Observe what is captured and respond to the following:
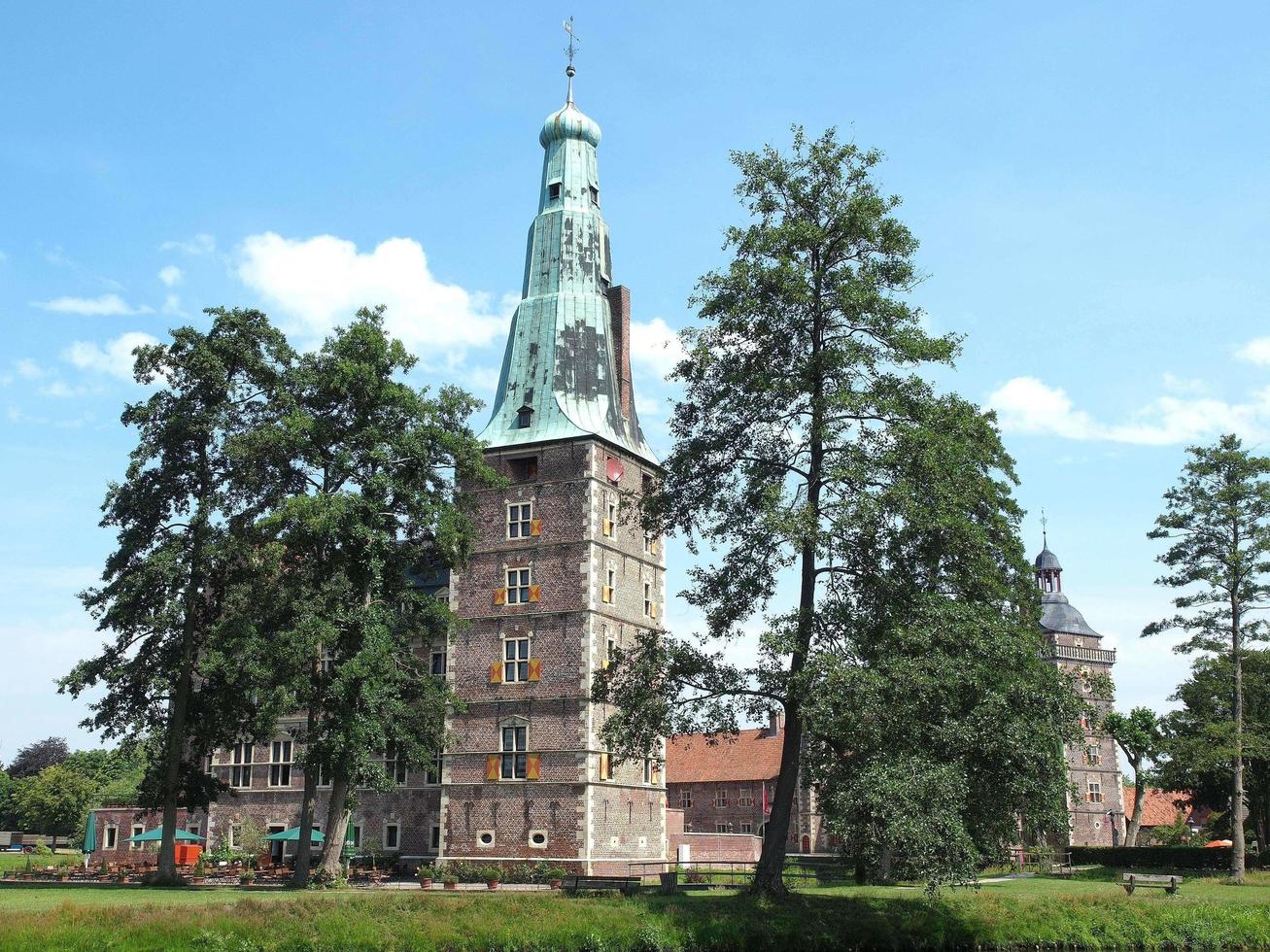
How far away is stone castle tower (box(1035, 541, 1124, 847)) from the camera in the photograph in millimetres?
71938

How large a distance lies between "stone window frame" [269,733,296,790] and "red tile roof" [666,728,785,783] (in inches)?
963

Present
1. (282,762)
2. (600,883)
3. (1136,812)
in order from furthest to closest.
Result: (1136,812)
(282,762)
(600,883)

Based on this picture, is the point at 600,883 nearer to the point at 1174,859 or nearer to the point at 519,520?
the point at 519,520

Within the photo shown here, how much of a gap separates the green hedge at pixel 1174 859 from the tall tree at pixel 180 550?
126 feet

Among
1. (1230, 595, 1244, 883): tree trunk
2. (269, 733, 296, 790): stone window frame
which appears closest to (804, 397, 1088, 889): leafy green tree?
(1230, 595, 1244, 883): tree trunk

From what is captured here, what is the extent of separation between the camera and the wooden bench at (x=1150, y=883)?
34.3m

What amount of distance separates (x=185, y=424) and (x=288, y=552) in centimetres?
496

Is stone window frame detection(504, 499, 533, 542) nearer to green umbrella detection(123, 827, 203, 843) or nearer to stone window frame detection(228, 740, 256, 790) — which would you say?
stone window frame detection(228, 740, 256, 790)

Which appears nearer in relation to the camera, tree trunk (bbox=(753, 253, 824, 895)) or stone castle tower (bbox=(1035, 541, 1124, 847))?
tree trunk (bbox=(753, 253, 824, 895))

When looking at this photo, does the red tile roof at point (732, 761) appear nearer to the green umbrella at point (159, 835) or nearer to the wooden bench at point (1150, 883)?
the green umbrella at point (159, 835)

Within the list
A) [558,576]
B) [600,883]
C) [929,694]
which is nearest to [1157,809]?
[558,576]

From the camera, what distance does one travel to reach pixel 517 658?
45438 mm

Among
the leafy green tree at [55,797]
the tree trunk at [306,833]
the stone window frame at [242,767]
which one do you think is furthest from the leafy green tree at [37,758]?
the tree trunk at [306,833]

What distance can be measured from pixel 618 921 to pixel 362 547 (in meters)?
14.2
